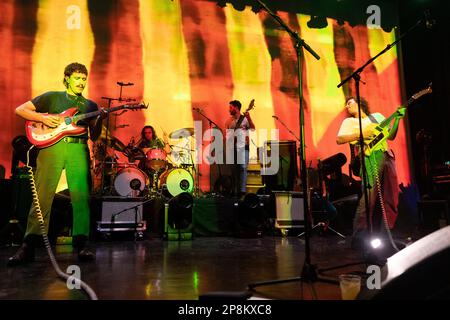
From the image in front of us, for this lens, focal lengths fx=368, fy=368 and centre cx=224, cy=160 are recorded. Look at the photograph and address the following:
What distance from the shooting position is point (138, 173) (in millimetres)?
6383

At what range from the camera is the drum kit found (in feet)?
20.5

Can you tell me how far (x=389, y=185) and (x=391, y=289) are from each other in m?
3.16

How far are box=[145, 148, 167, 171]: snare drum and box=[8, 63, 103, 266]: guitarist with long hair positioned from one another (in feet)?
10.2

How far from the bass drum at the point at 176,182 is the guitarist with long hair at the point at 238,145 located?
95cm

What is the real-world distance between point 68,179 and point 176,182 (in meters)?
3.17

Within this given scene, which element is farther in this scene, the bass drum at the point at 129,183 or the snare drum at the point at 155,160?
the snare drum at the point at 155,160

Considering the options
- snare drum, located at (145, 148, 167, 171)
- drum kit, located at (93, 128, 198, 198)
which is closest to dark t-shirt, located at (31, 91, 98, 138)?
drum kit, located at (93, 128, 198, 198)

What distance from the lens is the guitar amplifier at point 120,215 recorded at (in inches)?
220

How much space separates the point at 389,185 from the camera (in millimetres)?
4270

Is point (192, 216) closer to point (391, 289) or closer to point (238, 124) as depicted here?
point (238, 124)

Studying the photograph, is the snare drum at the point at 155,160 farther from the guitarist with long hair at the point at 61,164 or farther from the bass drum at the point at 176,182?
the guitarist with long hair at the point at 61,164

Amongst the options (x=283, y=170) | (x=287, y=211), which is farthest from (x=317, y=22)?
(x=287, y=211)

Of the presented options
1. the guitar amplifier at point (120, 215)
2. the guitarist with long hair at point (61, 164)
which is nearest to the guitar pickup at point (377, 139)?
the guitarist with long hair at point (61, 164)
